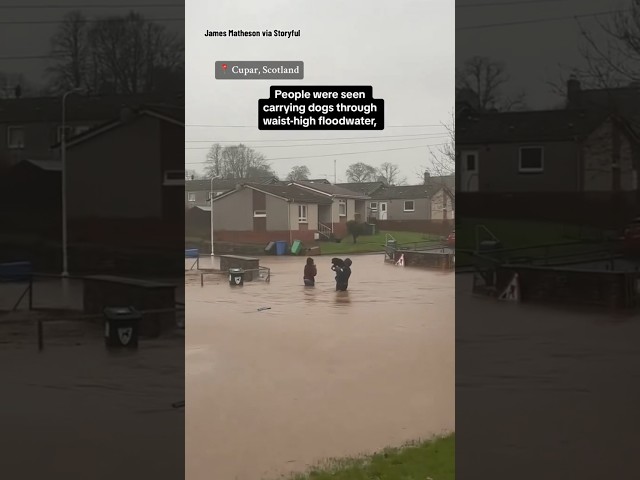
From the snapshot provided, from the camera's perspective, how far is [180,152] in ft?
11.3

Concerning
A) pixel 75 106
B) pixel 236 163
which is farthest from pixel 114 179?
pixel 236 163

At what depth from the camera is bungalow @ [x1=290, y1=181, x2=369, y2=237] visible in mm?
3525

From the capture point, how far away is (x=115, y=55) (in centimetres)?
345

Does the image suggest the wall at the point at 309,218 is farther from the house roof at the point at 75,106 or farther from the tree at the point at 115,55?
the house roof at the point at 75,106

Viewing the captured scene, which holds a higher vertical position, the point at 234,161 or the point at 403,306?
the point at 234,161

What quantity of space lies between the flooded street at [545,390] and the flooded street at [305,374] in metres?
0.13

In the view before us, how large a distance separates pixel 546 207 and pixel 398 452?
151 centimetres

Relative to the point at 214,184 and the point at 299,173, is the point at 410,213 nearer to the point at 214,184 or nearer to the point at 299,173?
the point at 299,173

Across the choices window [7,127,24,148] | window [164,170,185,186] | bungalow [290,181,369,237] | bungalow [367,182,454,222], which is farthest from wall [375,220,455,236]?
window [7,127,24,148]

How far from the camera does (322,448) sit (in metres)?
3.41

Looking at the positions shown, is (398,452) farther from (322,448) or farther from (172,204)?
(172,204)

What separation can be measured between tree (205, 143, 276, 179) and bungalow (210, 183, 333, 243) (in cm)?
7

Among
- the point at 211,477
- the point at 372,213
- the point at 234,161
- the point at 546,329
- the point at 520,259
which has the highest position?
the point at 234,161

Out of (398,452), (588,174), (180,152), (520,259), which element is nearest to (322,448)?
(398,452)
